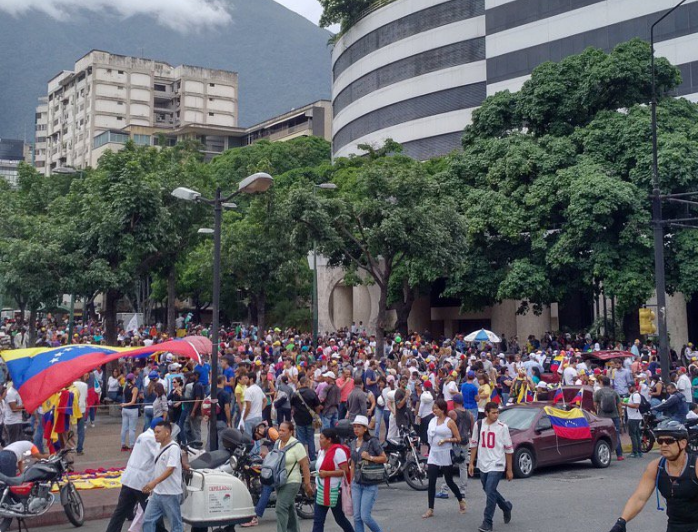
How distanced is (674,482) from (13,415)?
11966 millimetres

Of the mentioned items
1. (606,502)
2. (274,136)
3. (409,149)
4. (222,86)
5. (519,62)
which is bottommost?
(606,502)

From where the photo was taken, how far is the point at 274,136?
93688 mm

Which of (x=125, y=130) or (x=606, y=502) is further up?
(x=125, y=130)

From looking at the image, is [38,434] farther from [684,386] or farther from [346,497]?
[684,386]

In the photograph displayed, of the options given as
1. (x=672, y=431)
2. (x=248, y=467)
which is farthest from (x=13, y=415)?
(x=672, y=431)

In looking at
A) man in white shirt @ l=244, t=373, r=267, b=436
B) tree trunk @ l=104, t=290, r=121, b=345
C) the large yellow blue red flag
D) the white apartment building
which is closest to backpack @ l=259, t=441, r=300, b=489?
the large yellow blue red flag

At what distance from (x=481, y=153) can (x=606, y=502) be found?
2484 cm

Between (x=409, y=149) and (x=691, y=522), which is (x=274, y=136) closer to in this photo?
(x=409, y=149)

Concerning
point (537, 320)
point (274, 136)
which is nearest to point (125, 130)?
point (274, 136)

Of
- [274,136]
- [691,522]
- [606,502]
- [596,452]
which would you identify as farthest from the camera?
[274,136]

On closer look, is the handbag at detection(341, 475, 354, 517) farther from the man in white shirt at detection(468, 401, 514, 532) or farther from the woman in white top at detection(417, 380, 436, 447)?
the woman in white top at detection(417, 380, 436, 447)

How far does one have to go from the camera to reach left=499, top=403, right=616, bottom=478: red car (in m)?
14.2

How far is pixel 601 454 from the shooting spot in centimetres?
1557

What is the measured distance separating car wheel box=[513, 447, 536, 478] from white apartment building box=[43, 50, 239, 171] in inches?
3471
